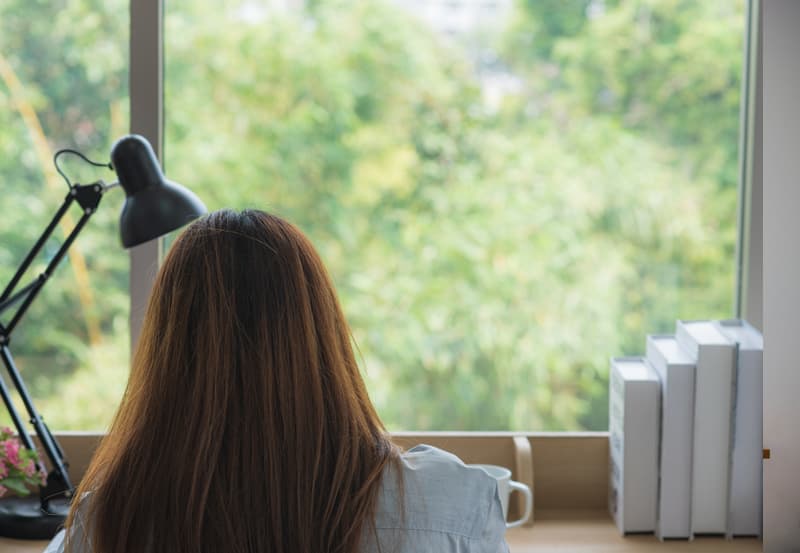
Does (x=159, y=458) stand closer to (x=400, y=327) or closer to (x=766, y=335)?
(x=766, y=335)

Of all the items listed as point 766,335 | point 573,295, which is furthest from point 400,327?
point 766,335

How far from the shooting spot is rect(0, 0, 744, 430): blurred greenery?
7.23ft

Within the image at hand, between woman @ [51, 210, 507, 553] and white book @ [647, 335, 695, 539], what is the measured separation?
0.58 m

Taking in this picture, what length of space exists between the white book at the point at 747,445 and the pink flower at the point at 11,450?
3.32ft

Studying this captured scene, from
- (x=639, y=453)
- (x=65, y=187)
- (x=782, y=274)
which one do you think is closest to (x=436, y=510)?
(x=639, y=453)

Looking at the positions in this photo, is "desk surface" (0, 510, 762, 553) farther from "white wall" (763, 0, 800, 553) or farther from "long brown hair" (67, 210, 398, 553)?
"long brown hair" (67, 210, 398, 553)

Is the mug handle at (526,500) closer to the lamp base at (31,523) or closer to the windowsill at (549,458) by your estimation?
the windowsill at (549,458)

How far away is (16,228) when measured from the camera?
1990mm

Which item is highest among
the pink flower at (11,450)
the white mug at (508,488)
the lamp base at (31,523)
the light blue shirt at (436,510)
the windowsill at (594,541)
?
the light blue shirt at (436,510)

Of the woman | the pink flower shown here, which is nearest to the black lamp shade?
the pink flower

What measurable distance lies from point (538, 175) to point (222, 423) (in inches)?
57.5

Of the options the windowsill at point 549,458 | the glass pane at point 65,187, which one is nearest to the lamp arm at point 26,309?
the windowsill at point 549,458

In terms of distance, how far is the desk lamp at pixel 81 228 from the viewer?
4.57 feet

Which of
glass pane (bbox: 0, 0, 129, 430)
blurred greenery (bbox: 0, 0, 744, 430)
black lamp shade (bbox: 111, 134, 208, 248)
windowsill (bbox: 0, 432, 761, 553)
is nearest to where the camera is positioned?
black lamp shade (bbox: 111, 134, 208, 248)
